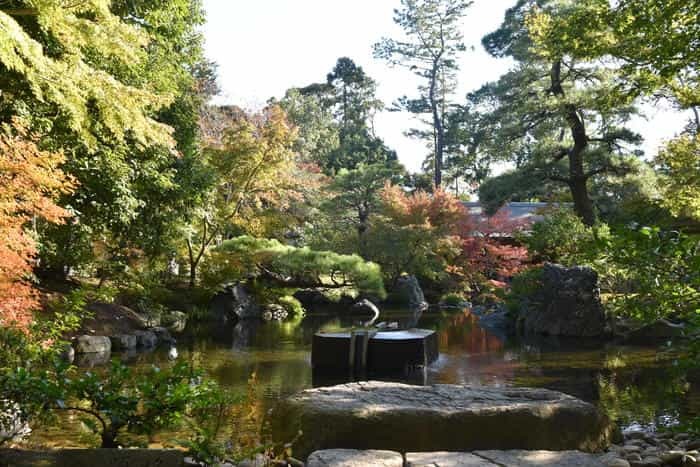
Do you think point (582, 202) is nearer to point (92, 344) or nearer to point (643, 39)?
point (643, 39)

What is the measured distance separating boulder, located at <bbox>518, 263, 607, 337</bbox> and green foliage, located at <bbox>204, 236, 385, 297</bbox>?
4989 mm

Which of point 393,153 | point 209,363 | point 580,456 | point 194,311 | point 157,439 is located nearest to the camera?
point 580,456

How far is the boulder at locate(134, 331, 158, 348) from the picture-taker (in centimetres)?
1132

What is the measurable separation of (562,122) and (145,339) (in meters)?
11.5

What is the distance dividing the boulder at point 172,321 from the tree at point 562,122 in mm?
9254

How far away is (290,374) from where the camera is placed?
8344mm

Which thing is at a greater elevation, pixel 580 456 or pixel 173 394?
pixel 173 394

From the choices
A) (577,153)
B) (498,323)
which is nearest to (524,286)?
(498,323)

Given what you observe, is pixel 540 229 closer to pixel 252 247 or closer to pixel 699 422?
pixel 252 247

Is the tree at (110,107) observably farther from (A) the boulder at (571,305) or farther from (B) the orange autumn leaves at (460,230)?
(B) the orange autumn leaves at (460,230)

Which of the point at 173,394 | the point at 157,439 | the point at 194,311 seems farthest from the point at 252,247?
the point at 173,394

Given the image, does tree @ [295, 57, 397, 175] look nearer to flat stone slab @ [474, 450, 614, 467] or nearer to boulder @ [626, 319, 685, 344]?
boulder @ [626, 319, 685, 344]

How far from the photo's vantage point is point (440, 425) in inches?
167

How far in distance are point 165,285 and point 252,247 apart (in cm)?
252
